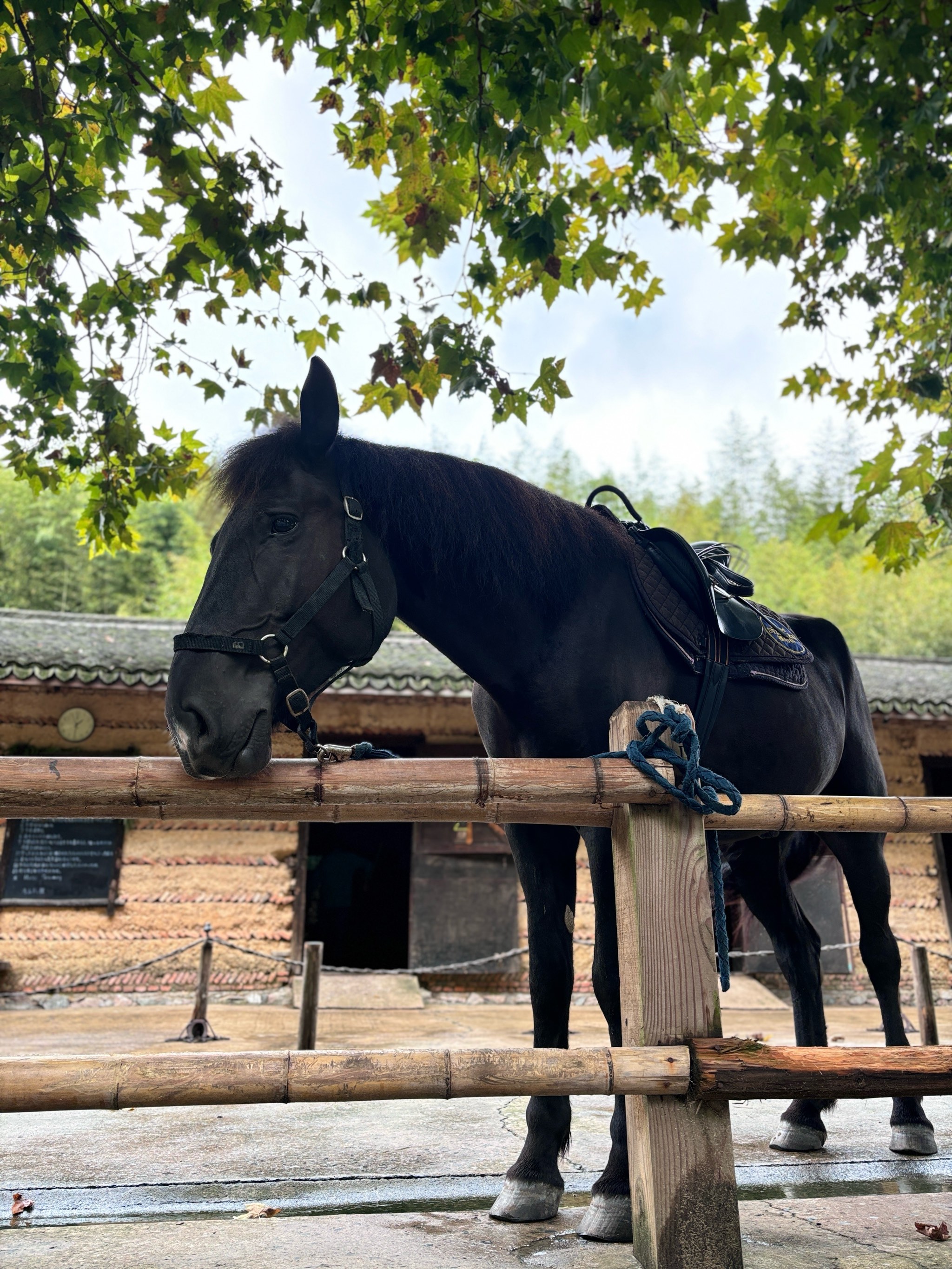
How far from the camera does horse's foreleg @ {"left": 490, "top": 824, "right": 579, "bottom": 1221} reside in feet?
7.31

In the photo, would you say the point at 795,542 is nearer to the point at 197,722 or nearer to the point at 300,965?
the point at 300,965

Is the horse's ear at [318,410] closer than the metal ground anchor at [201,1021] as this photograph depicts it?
Yes

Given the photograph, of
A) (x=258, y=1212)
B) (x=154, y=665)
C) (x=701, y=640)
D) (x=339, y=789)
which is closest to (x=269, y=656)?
(x=339, y=789)

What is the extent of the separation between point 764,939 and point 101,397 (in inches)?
323

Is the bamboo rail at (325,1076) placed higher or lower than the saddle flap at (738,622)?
lower

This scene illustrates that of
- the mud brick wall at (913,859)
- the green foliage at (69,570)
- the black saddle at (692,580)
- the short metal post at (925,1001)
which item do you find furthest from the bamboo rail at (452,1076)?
the green foliage at (69,570)

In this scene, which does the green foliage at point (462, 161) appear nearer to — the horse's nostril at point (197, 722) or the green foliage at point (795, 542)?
the horse's nostril at point (197, 722)

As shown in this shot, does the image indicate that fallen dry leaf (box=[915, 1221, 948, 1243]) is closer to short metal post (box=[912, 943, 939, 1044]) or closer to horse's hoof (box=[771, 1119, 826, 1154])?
horse's hoof (box=[771, 1119, 826, 1154])

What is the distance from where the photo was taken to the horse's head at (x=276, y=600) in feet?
5.78

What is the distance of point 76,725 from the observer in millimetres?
8406

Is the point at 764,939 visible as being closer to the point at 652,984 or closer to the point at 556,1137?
the point at 556,1137

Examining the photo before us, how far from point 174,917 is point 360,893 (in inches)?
222

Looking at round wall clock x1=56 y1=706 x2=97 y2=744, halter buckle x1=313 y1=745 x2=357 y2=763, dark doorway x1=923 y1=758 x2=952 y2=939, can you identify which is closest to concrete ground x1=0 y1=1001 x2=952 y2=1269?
halter buckle x1=313 y1=745 x2=357 y2=763

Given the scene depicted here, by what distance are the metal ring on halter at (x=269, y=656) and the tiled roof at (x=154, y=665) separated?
11.9ft
